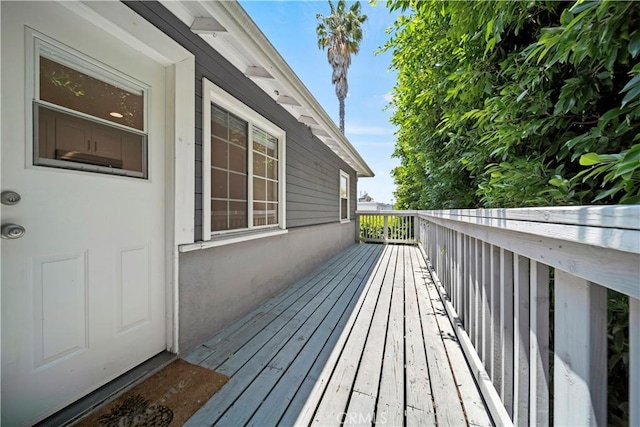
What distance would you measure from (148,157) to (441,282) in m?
3.62

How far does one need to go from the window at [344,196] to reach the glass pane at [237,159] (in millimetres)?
4643

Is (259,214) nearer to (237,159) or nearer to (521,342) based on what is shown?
(237,159)

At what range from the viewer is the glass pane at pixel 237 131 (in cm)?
267

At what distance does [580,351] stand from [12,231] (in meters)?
2.38

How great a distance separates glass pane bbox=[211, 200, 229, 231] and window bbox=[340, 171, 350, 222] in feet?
16.3

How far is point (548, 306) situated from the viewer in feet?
3.24

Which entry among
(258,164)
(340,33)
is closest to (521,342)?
(258,164)

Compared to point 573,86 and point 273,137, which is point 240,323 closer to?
point 273,137

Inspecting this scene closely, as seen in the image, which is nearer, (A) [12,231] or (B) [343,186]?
(A) [12,231]

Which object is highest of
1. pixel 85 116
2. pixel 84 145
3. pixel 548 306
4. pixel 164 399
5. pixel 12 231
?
pixel 85 116

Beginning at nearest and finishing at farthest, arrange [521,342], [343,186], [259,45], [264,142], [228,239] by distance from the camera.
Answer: [521,342] < [259,45] < [228,239] < [264,142] < [343,186]

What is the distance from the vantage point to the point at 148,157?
1854mm

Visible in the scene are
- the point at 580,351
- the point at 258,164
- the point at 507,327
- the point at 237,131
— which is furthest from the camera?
the point at 258,164

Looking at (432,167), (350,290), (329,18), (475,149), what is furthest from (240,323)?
(329,18)
